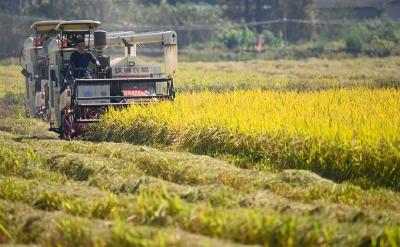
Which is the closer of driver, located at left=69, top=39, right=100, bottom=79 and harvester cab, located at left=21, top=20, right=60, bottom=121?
driver, located at left=69, top=39, right=100, bottom=79

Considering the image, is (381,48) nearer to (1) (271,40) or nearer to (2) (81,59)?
(1) (271,40)

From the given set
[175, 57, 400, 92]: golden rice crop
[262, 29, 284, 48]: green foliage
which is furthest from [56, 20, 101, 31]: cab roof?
[262, 29, 284, 48]: green foliage

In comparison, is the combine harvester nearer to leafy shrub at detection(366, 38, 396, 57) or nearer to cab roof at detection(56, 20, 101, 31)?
cab roof at detection(56, 20, 101, 31)

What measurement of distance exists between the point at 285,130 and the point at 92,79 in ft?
19.8

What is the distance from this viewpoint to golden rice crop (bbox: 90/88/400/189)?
12.7 m

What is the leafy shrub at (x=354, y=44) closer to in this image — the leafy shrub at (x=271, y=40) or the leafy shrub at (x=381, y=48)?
the leafy shrub at (x=381, y=48)

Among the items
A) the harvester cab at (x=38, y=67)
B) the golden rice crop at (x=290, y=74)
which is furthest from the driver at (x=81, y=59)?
the golden rice crop at (x=290, y=74)

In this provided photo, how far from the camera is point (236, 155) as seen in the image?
47.8ft

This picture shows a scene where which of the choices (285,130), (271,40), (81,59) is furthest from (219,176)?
(271,40)

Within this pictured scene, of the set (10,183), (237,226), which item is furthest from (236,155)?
(237,226)

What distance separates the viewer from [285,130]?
1409cm

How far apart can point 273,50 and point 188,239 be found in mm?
49709

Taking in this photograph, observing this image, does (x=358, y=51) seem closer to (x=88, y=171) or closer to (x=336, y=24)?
(x=336, y=24)

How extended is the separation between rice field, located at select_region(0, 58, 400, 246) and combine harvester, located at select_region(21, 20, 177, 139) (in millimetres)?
669
